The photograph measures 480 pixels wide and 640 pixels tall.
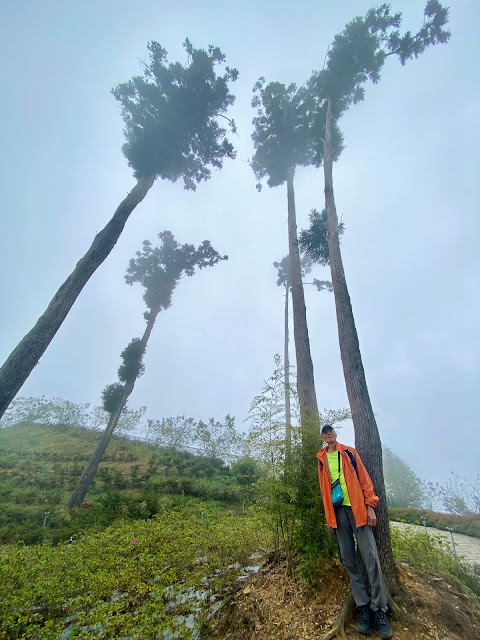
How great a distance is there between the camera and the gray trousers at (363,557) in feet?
8.42

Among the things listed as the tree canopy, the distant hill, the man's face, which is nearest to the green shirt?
the man's face

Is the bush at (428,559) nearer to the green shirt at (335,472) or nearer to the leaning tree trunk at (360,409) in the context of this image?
the leaning tree trunk at (360,409)

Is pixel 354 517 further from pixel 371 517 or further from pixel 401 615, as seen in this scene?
pixel 401 615

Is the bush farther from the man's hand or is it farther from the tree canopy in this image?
the tree canopy

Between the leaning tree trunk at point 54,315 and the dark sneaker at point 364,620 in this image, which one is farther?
the leaning tree trunk at point 54,315

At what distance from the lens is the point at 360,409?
12.9ft

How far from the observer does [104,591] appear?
9.27 ft

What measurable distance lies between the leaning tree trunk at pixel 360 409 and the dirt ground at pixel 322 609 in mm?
323

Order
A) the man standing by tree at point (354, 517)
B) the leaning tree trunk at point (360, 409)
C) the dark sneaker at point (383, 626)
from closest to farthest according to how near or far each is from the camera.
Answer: the dark sneaker at point (383, 626), the man standing by tree at point (354, 517), the leaning tree trunk at point (360, 409)

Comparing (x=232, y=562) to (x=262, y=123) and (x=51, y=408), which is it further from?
(x=51, y=408)

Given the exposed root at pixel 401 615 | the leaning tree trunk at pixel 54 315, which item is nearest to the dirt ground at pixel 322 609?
the exposed root at pixel 401 615

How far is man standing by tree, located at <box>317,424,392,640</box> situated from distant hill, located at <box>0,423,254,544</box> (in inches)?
68.1

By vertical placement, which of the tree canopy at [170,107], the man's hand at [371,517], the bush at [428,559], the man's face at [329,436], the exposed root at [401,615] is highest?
the tree canopy at [170,107]

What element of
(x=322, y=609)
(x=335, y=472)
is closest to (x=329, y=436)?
(x=335, y=472)
